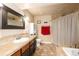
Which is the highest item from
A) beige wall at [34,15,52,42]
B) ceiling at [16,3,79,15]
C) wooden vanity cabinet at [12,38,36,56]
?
ceiling at [16,3,79,15]

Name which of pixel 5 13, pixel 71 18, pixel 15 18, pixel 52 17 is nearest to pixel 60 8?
pixel 52 17

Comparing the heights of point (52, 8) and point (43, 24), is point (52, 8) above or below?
above

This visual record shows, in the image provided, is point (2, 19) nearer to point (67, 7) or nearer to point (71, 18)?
point (71, 18)

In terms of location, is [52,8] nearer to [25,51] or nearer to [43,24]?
[43,24]

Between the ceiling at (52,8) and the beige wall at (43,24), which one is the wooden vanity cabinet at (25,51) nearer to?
the beige wall at (43,24)

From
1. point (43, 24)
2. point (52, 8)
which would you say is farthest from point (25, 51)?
point (52, 8)

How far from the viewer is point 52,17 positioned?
235 centimetres

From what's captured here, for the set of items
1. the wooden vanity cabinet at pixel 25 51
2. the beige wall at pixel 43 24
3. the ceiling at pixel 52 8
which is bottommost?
the wooden vanity cabinet at pixel 25 51

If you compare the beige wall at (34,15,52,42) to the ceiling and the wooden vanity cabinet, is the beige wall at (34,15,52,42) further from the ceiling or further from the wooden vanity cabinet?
the wooden vanity cabinet

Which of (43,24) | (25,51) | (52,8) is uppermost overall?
(52,8)

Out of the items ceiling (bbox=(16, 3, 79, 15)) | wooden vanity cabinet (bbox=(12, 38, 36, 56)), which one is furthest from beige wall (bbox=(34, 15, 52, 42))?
wooden vanity cabinet (bbox=(12, 38, 36, 56))

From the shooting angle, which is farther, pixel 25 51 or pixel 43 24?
pixel 43 24

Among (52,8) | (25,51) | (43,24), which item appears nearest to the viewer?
(25,51)

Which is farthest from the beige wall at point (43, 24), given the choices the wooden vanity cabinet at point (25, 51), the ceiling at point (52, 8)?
the wooden vanity cabinet at point (25, 51)
